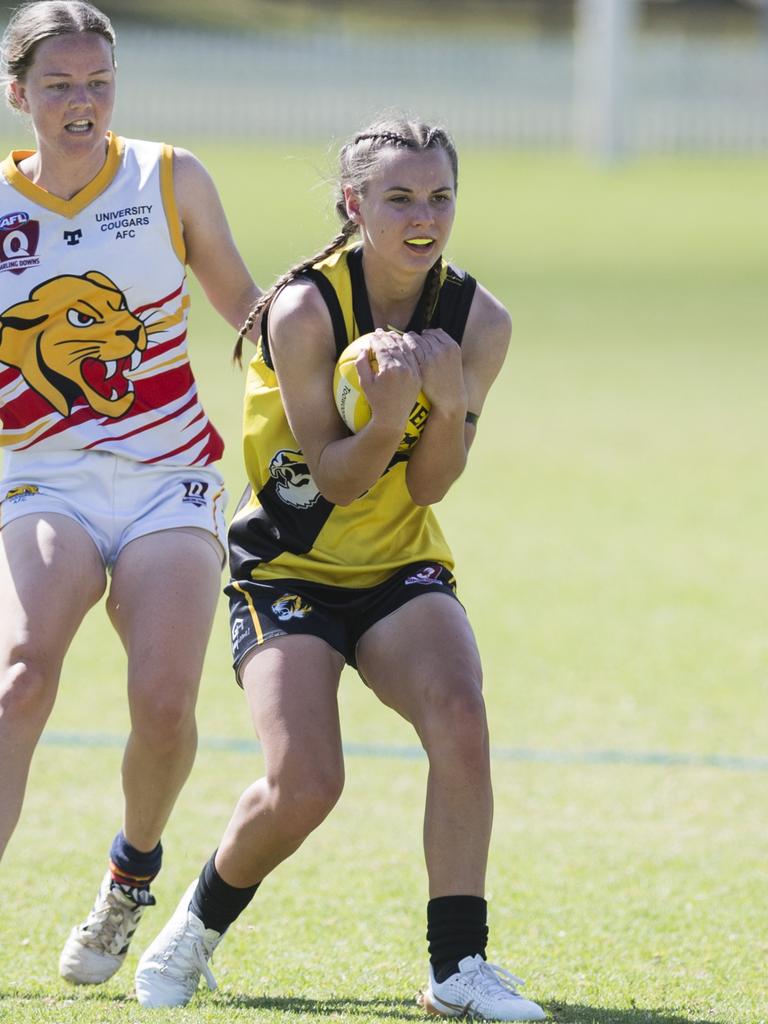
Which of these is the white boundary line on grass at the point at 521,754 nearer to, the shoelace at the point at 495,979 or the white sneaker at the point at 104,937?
the white sneaker at the point at 104,937

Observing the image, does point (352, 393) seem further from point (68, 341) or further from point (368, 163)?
point (68, 341)

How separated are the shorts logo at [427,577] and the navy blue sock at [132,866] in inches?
39.7

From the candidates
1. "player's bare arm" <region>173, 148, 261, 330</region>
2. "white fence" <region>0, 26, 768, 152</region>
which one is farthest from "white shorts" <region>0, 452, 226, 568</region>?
"white fence" <region>0, 26, 768, 152</region>

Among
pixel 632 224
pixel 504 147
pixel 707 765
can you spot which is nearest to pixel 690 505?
pixel 707 765

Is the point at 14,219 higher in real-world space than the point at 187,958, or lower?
higher

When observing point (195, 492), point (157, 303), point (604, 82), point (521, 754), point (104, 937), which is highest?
point (157, 303)

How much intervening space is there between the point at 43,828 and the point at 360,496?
86.5 inches

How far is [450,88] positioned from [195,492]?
98.7ft

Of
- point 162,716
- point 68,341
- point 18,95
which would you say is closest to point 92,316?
point 68,341

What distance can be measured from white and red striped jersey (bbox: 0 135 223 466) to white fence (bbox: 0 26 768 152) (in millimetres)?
27885

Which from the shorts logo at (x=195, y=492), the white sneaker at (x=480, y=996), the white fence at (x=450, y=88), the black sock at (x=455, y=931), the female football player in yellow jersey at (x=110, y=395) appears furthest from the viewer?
the white fence at (x=450, y=88)

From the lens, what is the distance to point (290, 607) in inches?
164

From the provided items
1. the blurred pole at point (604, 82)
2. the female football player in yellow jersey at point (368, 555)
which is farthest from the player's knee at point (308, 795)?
the blurred pole at point (604, 82)

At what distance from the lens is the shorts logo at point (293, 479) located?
425cm
